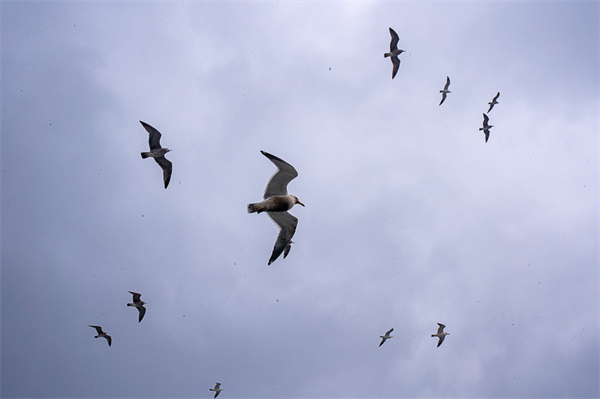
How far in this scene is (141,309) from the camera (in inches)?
1086

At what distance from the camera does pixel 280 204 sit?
15.8m

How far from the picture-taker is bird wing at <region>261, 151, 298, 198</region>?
14.9m

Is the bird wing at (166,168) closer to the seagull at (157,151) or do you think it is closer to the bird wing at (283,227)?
the seagull at (157,151)

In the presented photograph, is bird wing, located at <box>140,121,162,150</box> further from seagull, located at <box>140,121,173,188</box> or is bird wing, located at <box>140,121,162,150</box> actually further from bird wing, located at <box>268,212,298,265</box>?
bird wing, located at <box>268,212,298,265</box>

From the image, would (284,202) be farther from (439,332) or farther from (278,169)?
(439,332)

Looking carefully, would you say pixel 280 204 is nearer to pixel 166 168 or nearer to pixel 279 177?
pixel 279 177

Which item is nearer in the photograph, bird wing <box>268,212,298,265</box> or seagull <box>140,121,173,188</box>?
bird wing <box>268,212,298,265</box>

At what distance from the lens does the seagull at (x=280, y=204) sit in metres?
15.3

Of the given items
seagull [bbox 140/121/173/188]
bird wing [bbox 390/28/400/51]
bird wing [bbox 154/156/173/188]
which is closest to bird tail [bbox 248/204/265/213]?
seagull [bbox 140/121/173/188]

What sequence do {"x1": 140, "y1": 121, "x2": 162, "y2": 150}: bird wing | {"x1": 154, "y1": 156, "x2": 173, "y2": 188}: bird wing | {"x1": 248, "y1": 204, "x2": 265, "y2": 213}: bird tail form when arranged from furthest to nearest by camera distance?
1. {"x1": 154, "y1": 156, "x2": 173, "y2": 188}: bird wing
2. {"x1": 140, "y1": 121, "x2": 162, "y2": 150}: bird wing
3. {"x1": 248, "y1": 204, "x2": 265, "y2": 213}: bird tail

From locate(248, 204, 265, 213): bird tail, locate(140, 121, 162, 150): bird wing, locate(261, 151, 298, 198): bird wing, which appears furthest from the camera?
locate(140, 121, 162, 150): bird wing

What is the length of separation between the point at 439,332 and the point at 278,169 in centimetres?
2660

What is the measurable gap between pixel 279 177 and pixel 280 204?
1.06m

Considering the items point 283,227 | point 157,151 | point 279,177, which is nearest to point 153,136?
point 157,151
